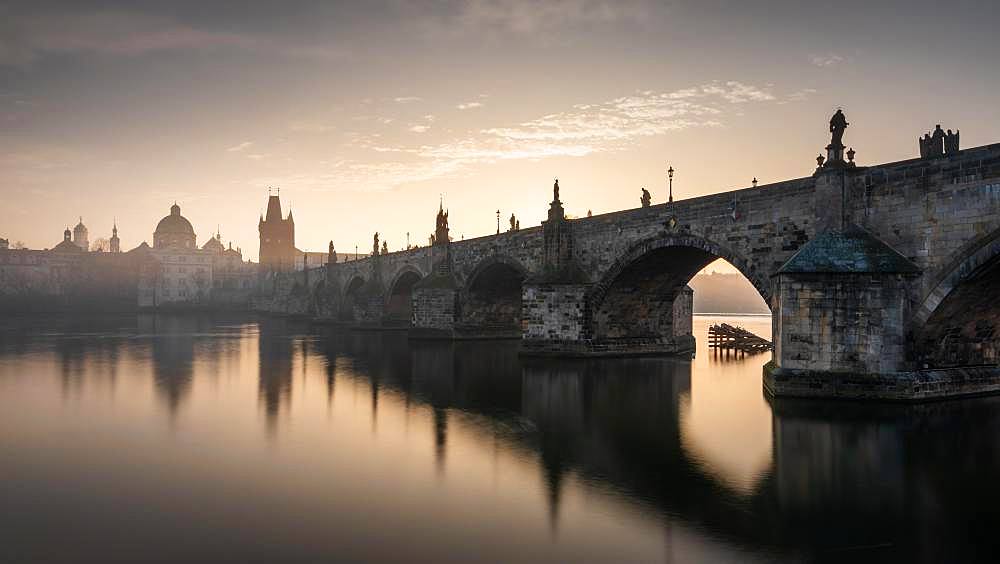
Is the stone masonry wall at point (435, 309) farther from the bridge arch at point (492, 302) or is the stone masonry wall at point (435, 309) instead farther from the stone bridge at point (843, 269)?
the stone bridge at point (843, 269)

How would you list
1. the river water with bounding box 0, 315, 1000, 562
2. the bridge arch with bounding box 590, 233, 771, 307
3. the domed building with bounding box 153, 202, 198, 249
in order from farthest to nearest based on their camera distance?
the domed building with bounding box 153, 202, 198, 249 < the bridge arch with bounding box 590, 233, 771, 307 < the river water with bounding box 0, 315, 1000, 562

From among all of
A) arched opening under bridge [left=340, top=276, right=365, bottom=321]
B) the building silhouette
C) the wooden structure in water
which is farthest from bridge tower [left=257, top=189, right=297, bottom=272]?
the wooden structure in water

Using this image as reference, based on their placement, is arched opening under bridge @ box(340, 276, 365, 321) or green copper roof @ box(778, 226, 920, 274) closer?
green copper roof @ box(778, 226, 920, 274)

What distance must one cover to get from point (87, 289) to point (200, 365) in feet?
307

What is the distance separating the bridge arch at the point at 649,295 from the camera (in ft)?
83.3

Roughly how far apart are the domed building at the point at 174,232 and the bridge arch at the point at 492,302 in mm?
103856

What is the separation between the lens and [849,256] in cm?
1634

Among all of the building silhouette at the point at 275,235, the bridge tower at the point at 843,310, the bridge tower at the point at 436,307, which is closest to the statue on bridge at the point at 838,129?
the bridge tower at the point at 843,310

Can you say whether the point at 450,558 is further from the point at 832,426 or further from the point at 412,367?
the point at 412,367

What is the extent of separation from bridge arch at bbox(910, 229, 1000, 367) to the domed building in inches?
5132

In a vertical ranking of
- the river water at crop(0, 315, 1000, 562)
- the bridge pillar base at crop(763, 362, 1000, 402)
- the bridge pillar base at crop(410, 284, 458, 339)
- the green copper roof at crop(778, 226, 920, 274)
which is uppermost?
the green copper roof at crop(778, 226, 920, 274)

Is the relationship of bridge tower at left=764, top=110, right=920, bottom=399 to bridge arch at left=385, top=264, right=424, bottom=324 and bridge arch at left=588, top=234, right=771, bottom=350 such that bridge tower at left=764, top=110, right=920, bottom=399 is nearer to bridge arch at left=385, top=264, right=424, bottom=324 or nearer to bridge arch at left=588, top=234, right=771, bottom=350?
bridge arch at left=588, top=234, right=771, bottom=350

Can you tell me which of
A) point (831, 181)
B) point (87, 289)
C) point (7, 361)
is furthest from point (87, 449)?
point (87, 289)

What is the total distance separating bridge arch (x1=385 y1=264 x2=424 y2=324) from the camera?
50.3 m
